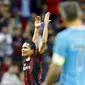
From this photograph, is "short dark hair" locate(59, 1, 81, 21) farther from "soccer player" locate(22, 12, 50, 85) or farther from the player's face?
the player's face

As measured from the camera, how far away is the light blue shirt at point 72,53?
5.07 m

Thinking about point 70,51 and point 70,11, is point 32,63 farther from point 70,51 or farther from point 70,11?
point 70,11

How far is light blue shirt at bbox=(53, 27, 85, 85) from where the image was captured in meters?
5.07

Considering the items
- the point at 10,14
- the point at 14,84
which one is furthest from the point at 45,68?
the point at 10,14

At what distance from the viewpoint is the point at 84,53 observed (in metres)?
5.23

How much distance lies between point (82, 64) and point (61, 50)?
36cm

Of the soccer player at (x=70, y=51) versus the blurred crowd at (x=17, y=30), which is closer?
the soccer player at (x=70, y=51)

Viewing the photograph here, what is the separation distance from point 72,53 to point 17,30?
8.77m

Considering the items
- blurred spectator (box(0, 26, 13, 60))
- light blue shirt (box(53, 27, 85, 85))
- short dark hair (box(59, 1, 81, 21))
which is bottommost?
blurred spectator (box(0, 26, 13, 60))

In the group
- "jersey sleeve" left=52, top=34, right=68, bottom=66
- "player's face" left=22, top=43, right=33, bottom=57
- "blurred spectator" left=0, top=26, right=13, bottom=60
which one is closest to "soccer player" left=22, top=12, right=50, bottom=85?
"player's face" left=22, top=43, right=33, bottom=57

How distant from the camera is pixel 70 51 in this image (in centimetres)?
514

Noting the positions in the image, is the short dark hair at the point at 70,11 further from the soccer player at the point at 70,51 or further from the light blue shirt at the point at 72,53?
the light blue shirt at the point at 72,53

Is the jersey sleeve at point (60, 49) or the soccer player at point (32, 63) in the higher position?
the jersey sleeve at point (60, 49)

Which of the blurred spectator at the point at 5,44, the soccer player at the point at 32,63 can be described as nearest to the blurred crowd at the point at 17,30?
the blurred spectator at the point at 5,44
